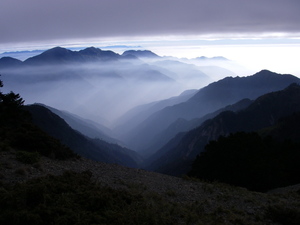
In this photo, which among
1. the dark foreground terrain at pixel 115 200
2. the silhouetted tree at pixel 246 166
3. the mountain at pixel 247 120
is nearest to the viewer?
the dark foreground terrain at pixel 115 200

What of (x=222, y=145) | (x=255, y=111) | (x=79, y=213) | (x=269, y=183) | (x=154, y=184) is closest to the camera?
(x=79, y=213)

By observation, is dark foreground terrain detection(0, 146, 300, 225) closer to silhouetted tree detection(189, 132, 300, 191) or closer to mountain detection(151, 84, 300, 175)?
silhouetted tree detection(189, 132, 300, 191)

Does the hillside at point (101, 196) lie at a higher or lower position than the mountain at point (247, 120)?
higher

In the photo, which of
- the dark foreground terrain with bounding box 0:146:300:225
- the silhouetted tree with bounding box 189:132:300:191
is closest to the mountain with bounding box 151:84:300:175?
the silhouetted tree with bounding box 189:132:300:191

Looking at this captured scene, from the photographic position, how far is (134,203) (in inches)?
436

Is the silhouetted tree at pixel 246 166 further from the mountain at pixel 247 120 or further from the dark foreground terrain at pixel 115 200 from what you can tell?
the mountain at pixel 247 120

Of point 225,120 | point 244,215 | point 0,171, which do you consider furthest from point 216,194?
point 225,120

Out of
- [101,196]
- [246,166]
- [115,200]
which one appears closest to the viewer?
[101,196]

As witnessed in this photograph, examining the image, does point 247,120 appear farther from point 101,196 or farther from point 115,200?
point 101,196

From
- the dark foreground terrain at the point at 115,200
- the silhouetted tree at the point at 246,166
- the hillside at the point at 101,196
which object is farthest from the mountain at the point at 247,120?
the dark foreground terrain at the point at 115,200

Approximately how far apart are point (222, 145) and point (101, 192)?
20.5 m

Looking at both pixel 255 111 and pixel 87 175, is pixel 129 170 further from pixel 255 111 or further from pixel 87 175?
pixel 255 111

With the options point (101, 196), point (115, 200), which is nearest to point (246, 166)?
point (115, 200)

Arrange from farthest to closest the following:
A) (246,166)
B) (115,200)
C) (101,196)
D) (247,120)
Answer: (247,120) → (246,166) → (115,200) → (101,196)
